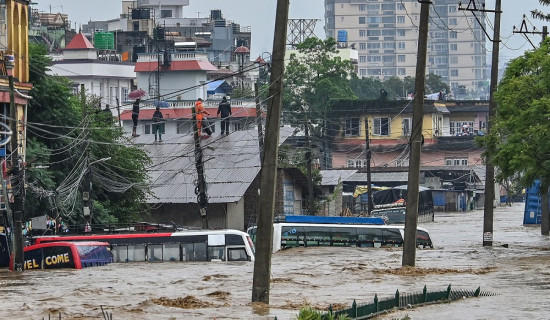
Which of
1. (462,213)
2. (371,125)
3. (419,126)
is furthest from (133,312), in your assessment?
(371,125)

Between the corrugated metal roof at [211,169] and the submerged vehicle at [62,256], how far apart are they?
55.5 feet

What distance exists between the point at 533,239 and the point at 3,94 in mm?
25086

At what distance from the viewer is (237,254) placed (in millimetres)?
47156

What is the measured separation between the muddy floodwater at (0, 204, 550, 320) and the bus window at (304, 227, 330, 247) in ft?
4.42

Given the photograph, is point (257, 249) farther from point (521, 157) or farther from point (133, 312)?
point (521, 157)

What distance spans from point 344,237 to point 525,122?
12.4 m

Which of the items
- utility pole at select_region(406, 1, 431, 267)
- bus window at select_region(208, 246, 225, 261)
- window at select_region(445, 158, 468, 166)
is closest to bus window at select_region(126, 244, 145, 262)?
bus window at select_region(208, 246, 225, 261)

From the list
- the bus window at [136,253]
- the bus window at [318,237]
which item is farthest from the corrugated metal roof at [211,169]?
the bus window at [136,253]

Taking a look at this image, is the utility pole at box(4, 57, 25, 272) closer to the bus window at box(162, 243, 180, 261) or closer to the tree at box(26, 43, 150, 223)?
the bus window at box(162, 243, 180, 261)

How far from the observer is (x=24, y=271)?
4331 centimetres

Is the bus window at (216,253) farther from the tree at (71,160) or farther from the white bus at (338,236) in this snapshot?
the tree at (71,160)

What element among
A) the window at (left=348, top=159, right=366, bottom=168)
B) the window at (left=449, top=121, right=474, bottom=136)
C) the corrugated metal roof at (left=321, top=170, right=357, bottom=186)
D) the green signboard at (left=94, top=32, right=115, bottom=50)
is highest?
the green signboard at (left=94, top=32, right=115, bottom=50)

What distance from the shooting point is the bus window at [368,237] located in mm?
54438

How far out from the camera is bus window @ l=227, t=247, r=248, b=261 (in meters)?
47.0
